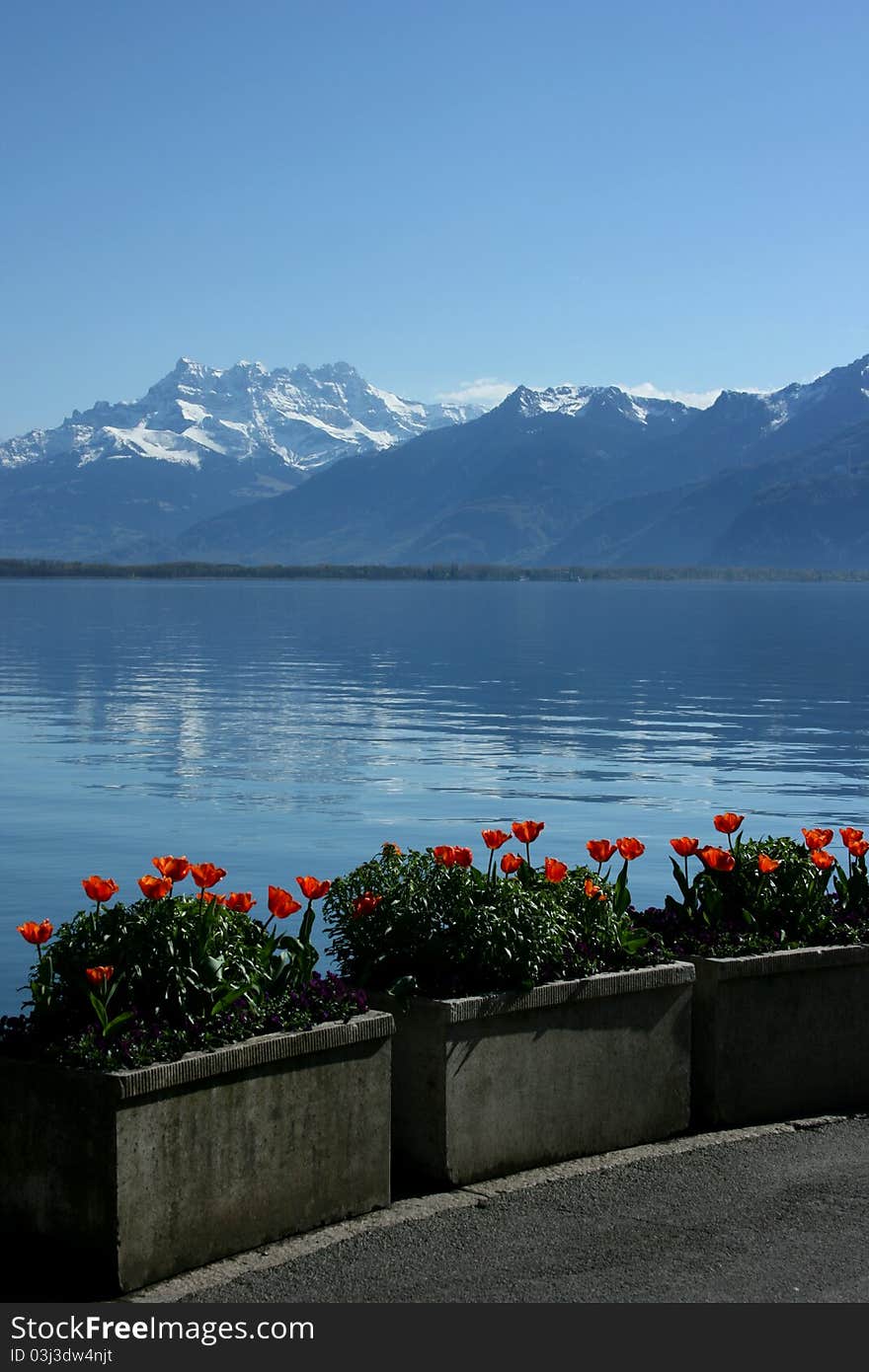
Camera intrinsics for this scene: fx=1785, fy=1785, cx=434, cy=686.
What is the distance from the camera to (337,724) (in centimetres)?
5056

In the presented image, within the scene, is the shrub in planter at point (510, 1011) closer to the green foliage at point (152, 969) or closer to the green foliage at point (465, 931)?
the green foliage at point (465, 931)

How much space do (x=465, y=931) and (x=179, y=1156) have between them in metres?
2.09

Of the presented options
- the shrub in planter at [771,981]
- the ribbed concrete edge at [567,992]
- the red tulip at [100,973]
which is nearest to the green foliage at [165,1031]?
the red tulip at [100,973]

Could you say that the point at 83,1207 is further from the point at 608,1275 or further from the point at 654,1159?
the point at 654,1159

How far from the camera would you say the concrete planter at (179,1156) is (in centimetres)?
708

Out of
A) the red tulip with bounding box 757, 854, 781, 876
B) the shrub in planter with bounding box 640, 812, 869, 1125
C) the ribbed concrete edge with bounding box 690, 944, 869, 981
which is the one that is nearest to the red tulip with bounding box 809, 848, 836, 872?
the shrub in planter with bounding box 640, 812, 869, 1125

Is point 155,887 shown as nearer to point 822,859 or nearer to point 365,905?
point 365,905

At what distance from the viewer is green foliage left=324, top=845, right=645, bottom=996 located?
870cm

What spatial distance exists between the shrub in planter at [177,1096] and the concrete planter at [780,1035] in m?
2.10

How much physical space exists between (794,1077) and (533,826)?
1962 mm

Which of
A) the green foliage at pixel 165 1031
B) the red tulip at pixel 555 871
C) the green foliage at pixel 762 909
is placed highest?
the red tulip at pixel 555 871

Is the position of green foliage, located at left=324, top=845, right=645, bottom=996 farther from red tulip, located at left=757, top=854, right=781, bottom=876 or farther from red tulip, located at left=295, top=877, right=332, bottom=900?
red tulip, located at left=757, top=854, right=781, bottom=876

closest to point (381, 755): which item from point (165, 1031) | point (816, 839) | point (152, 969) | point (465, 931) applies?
point (816, 839)

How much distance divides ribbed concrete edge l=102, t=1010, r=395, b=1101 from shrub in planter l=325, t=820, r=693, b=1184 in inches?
17.1
